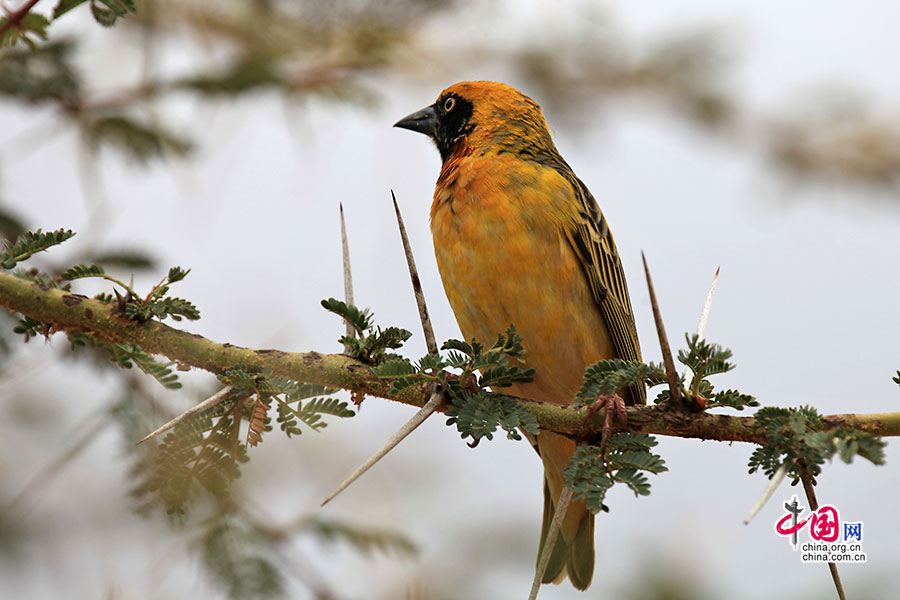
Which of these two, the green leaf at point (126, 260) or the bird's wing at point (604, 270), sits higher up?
the bird's wing at point (604, 270)

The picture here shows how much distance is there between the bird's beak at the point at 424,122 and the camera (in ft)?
13.1

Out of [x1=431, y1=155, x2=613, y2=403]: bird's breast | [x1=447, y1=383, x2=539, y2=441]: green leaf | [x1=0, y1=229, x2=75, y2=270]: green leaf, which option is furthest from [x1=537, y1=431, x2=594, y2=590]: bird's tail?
[x1=0, y1=229, x2=75, y2=270]: green leaf

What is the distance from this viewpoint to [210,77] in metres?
3.32

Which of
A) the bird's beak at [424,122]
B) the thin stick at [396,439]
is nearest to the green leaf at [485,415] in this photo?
the thin stick at [396,439]

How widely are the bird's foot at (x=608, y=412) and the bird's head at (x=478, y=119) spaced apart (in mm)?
1860

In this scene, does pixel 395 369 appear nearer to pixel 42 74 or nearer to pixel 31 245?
pixel 31 245

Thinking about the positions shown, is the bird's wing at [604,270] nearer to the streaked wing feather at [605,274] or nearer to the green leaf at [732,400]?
the streaked wing feather at [605,274]

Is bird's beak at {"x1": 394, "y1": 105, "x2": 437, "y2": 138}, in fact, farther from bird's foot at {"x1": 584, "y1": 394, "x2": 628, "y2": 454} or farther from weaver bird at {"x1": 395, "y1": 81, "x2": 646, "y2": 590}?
bird's foot at {"x1": 584, "y1": 394, "x2": 628, "y2": 454}

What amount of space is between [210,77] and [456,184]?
3.44ft

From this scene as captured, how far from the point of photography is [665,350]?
1.47m

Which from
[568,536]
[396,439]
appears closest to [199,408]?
[396,439]

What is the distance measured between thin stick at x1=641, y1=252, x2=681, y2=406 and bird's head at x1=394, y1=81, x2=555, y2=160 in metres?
2.00

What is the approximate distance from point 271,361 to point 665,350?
2.62 ft

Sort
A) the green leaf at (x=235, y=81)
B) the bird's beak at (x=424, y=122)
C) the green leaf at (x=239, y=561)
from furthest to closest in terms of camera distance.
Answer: the bird's beak at (x=424, y=122), the green leaf at (x=235, y=81), the green leaf at (x=239, y=561)
